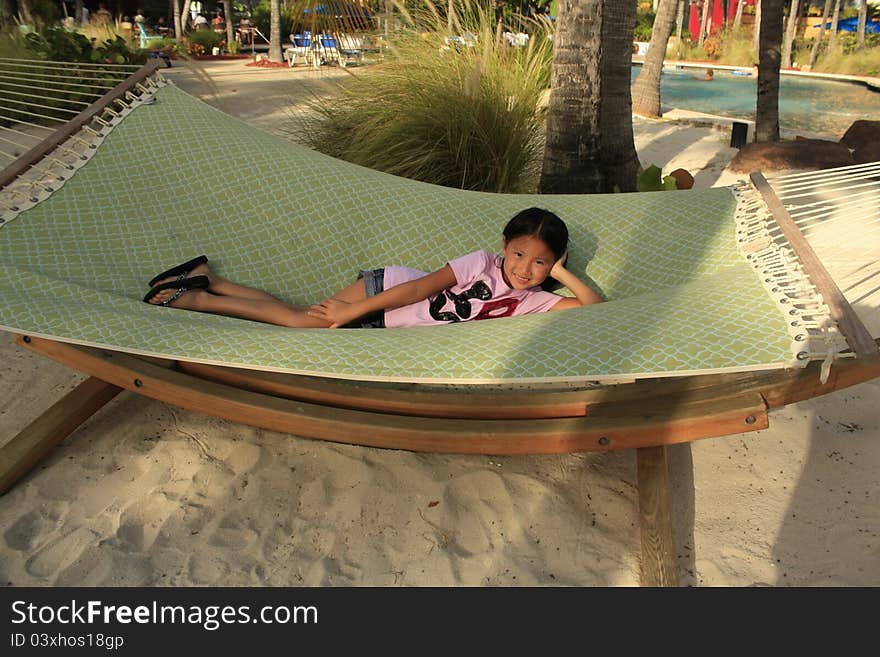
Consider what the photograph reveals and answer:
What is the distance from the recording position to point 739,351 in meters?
1.25

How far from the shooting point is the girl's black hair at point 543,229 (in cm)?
190

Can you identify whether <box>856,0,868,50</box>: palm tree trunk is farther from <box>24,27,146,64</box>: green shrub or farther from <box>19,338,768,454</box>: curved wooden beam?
<box>19,338,768,454</box>: curved wooden beam

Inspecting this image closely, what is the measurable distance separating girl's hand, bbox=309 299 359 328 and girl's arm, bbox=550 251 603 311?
56 centimetres

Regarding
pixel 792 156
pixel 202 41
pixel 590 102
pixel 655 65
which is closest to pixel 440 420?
pixel 590 102

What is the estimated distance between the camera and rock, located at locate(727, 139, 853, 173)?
4654 millimetres

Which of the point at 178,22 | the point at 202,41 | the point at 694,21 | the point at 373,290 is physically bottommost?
the point at 373,290

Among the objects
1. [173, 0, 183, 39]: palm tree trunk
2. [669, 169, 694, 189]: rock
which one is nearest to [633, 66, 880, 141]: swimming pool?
[669, 169, 694, 189]: rock

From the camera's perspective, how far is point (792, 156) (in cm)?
471

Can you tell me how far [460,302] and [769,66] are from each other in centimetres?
462

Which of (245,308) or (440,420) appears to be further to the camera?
(245,308)

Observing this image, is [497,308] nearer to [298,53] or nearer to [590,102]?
[590,102]
